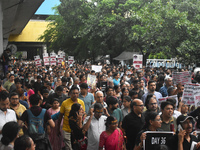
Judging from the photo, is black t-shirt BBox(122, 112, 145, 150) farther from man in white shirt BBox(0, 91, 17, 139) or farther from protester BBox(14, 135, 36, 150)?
Result: protester BBox(14, 135, 36, 150)

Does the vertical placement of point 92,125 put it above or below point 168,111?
below

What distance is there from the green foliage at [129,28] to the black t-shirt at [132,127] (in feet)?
45.9

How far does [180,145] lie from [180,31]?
54.1 ft

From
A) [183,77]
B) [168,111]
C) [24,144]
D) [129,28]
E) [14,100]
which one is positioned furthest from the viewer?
[129,28]

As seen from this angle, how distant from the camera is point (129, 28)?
31547 mm

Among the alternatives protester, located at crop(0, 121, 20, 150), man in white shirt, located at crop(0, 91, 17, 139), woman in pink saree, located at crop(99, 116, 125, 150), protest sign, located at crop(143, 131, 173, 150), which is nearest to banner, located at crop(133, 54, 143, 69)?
man in white shirt, located at crop(0, 91, 17, 139)

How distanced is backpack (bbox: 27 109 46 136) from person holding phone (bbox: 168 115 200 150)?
2596mm

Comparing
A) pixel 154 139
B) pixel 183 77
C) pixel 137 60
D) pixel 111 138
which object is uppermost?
pixel 137 60

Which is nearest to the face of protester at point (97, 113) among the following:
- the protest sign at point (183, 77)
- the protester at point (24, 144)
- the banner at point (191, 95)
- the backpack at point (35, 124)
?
the backpack at point (35, 124)

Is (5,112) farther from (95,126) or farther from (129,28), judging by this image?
(129,28)

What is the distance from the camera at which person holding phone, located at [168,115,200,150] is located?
4406 mm

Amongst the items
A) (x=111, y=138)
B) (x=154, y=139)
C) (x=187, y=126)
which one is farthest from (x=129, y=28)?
(x=154, y=139)

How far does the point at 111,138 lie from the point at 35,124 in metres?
1.59

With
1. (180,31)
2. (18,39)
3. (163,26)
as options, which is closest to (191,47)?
(180,31)
